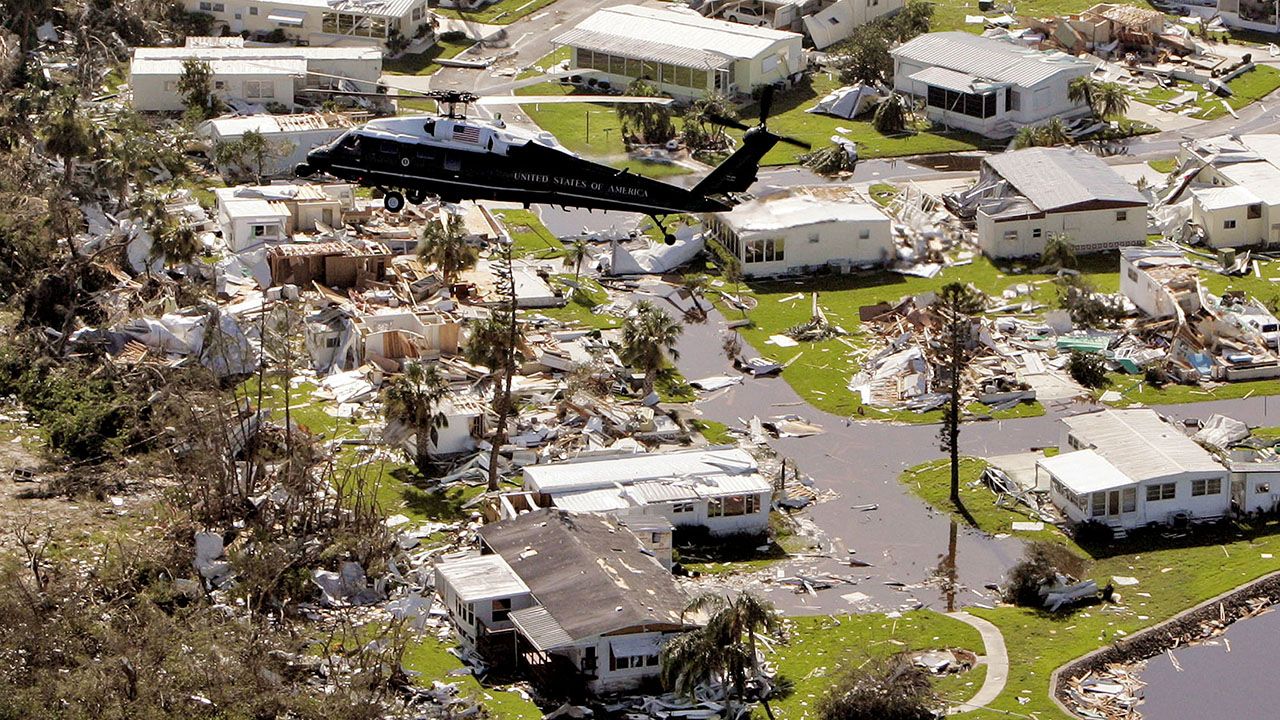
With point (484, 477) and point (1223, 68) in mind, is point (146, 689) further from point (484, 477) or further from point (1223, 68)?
point (1223, 68)

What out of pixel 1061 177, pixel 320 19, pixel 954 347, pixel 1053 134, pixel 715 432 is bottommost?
pixel 715 432

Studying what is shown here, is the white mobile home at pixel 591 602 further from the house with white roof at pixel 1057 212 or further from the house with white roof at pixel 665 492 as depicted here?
the house with white roof at pixel 1057 212

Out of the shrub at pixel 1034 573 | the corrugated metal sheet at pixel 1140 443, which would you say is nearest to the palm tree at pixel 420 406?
the shrub at pixel 1034 573

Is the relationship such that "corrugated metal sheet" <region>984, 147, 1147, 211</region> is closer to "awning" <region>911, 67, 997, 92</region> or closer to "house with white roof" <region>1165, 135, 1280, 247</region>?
"house with white roof" <region>1165, 135, 1280, 247</region>

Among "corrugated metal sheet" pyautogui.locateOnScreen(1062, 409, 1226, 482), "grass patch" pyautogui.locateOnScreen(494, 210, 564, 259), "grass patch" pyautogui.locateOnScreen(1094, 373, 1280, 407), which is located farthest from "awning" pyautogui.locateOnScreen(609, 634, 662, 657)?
"grass patch" pyautogui.locateOnScreen(494, 210, 564, 259)

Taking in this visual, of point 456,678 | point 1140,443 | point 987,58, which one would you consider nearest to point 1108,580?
point 1140,443

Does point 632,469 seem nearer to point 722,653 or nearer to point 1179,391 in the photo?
point 722,653
